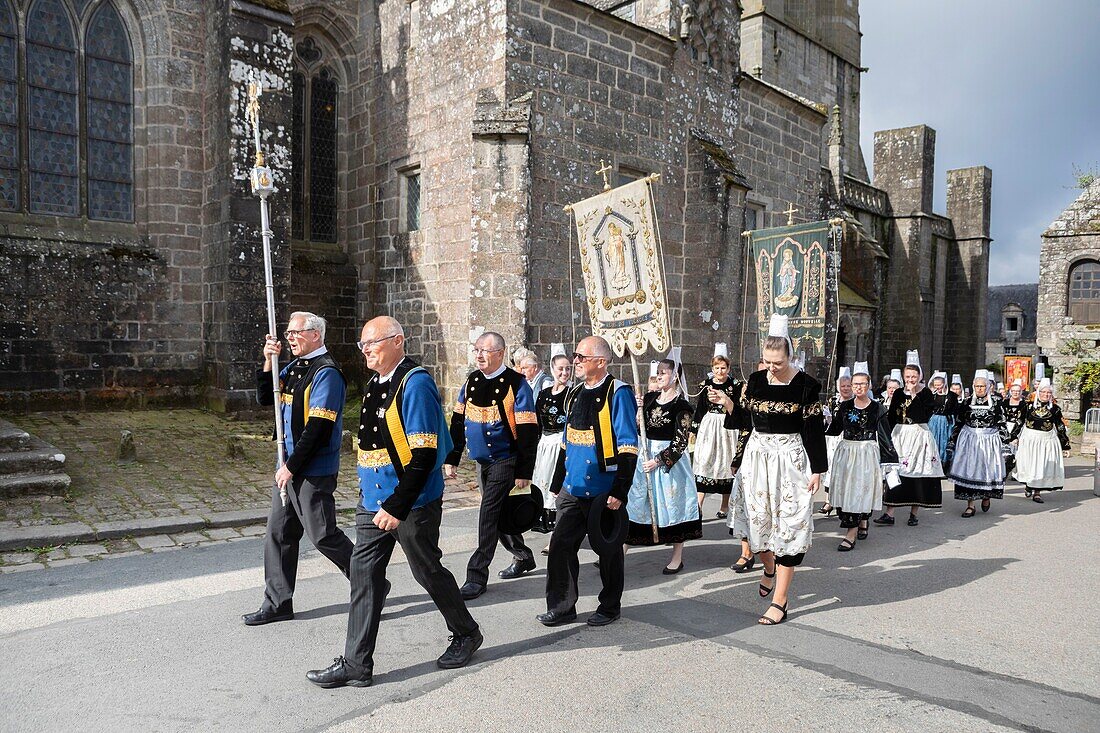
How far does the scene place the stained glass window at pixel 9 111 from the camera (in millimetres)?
11383

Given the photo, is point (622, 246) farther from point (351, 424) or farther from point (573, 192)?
point (351, 424)

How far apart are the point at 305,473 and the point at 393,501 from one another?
114 centimetres

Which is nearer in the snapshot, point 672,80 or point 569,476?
point 569,476

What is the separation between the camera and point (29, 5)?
37.8ft

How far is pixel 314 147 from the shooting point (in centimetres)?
1468

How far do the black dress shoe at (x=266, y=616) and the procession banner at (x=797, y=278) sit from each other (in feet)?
24.4

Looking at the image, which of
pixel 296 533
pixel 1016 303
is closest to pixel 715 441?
pixel 296 533

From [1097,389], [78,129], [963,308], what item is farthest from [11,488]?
[963,308]

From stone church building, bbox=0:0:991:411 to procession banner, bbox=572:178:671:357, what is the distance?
333 centimetres

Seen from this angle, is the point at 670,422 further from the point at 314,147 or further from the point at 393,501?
the point at 314,147

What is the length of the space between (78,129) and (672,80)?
31.2 ft

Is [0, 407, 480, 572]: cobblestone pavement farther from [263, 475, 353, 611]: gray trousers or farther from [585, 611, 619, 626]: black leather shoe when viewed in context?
[585, 611, 619, 626]: black leather shoe

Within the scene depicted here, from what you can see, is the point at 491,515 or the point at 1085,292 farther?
the point at 1085,292

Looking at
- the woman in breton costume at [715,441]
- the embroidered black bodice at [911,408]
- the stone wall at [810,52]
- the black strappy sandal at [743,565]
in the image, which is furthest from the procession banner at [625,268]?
the stone wall at [810,52]
